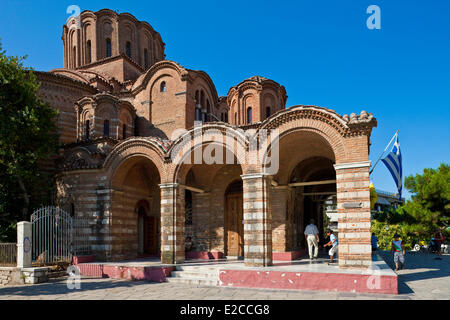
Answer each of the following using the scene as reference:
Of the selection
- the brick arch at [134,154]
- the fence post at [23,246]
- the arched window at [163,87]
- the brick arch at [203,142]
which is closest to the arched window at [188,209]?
the brick arch at [134,154]

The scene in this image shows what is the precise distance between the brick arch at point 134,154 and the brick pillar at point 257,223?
11.9 ft

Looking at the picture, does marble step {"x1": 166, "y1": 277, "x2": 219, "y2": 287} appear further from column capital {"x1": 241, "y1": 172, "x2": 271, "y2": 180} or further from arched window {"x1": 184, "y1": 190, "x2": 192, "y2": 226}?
arched window {"x1": 184, "y1": 190, "x2": 192, "y2": 226}

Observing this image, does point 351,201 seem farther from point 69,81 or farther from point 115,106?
point 69,81

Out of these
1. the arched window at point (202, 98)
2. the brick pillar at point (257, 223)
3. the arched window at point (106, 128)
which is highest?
the arched window at point (202, 98)

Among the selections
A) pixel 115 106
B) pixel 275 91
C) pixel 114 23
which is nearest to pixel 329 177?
pixel 275 91

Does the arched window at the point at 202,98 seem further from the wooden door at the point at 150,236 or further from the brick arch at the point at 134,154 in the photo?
the wooden door at the point at 150,236

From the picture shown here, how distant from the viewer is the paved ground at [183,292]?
870 cm

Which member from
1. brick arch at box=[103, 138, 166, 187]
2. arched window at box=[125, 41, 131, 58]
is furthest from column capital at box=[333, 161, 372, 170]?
arched window at box=[125, 41, 131, 58]

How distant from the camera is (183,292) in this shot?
9.61m

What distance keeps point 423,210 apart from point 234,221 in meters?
15.2

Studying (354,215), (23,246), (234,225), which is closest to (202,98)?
(234,225)

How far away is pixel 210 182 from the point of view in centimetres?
1570

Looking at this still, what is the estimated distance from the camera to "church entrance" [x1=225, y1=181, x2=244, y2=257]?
1548cm
